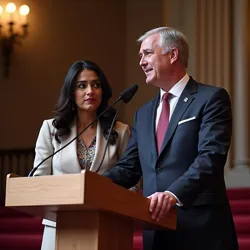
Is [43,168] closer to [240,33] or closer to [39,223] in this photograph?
[39,223]

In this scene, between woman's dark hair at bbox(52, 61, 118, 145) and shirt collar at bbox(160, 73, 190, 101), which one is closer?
shirt collar at bbox(160, 73, 190, 101)

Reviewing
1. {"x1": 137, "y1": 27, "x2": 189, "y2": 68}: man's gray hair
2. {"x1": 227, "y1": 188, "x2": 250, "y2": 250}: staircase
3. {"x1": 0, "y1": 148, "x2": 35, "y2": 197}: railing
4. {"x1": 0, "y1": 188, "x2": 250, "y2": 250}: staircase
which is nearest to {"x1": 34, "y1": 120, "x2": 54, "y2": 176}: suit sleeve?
{"x1": 137, "y1": 27, "x2": 189, "y2": 68}: man's gray hair

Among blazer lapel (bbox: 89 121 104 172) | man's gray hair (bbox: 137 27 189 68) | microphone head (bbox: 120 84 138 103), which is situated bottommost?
blazer lapel (bbox: 89 121 104 172)

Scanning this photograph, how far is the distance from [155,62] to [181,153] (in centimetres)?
46

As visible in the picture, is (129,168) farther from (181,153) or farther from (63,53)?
(63,53)

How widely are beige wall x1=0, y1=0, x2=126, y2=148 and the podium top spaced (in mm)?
6502

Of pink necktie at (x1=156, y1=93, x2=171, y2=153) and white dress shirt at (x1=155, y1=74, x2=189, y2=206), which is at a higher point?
white dress shirt at (x1=155, y1=74, x2=189, y2=206)

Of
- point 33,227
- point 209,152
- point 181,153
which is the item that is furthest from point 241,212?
point 209,152

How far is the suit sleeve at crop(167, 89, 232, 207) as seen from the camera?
2164 millimetres

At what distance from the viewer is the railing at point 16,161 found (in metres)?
8.21

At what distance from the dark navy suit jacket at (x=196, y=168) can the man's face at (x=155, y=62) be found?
145 mm

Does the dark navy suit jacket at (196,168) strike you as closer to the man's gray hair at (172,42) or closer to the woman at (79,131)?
the man's gray hair at (172,42)

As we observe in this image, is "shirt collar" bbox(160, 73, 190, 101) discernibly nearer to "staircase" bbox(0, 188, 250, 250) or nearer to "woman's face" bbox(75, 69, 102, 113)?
"woman's face" bbox(75, 69, 102, 113)

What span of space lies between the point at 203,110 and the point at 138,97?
641cm
